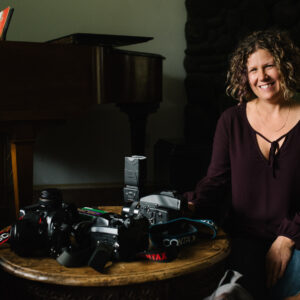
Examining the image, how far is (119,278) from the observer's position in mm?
842

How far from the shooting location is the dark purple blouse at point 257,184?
48.9 inches

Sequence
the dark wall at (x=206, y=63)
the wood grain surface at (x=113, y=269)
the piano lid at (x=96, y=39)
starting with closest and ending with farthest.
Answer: the wood grain surface at (x=113, y=269)
the piano lid at (x=96, y=39)
the dark wall at (x=206, y=63)

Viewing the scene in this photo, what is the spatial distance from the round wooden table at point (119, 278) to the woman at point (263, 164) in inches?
10.2

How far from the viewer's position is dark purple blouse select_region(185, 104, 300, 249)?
1.24 metres

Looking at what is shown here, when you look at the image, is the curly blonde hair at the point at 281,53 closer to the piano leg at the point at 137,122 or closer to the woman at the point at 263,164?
the woman at the point at 263,164

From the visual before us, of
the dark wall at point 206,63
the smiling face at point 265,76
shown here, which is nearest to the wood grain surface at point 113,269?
the smiling face at point 265,76

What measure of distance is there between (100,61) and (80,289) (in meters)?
1.32

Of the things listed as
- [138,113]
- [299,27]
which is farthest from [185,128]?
[299,27]

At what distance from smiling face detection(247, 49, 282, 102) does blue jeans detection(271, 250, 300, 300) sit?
1.65 feet

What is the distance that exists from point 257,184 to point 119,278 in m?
0.62

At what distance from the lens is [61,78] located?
186cm

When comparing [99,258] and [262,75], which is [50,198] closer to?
[99,258]

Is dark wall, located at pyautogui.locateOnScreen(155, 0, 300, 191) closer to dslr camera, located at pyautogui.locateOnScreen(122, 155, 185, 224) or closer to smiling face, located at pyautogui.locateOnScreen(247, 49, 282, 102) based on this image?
smiling face, located at pyautogui.locateOnScreen(247, 49, 282, 102)

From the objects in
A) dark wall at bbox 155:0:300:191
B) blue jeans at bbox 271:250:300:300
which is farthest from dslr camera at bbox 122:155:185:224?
dark wall at bbox 155:0:300:191
